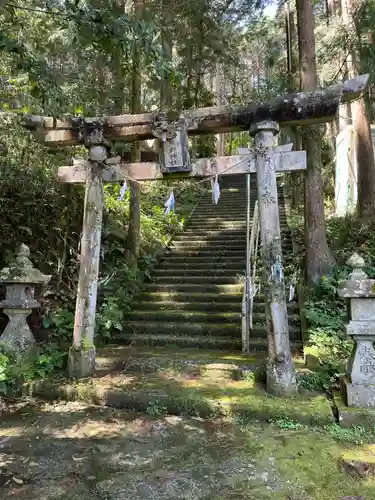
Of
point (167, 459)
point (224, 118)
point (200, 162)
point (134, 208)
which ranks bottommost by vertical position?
point (167, 459)

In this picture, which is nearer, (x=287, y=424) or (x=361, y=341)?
(x=287, y=424)

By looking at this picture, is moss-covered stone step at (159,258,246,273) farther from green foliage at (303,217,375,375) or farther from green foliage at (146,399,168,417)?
green foliage at (146,399,168,417)

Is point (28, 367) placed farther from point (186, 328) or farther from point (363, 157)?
point (363, 157)

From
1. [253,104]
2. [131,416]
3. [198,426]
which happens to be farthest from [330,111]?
[131,416]

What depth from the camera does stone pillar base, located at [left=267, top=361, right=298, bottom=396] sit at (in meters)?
4.05

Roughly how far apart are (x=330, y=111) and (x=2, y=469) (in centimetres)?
468

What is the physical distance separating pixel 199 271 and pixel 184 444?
4.70 m

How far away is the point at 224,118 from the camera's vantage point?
4.54 m

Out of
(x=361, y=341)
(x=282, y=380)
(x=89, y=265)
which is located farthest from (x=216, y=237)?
(x=361, y=341)

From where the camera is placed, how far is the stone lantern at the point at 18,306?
4.99 metres

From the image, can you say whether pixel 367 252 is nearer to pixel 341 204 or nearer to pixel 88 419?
pixel 341 204

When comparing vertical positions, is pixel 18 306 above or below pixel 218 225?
below

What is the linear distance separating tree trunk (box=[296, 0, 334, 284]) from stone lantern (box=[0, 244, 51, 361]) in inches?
178

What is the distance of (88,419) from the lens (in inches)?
155
